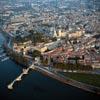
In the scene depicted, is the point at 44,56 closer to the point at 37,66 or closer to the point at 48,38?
the point at 37,66

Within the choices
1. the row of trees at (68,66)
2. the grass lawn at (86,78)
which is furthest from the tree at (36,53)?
the grass lawn at (86,78)

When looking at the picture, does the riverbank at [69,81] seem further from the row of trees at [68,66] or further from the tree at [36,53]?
the tree at [36,53]

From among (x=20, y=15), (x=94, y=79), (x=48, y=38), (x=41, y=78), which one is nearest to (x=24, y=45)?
(x=48, y=38)

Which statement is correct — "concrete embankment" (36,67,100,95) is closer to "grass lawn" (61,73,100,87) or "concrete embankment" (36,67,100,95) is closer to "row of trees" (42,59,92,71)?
"grass lawn" (61,73,100,87)

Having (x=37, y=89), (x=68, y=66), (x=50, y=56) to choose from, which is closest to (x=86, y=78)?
(x=68, y=66)

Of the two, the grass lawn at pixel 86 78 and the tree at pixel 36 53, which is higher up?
the tree at pixel 36 53

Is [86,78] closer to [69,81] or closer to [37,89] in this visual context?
[69,81]

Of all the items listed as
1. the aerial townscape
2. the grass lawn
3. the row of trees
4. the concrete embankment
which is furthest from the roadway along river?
the row of trees
